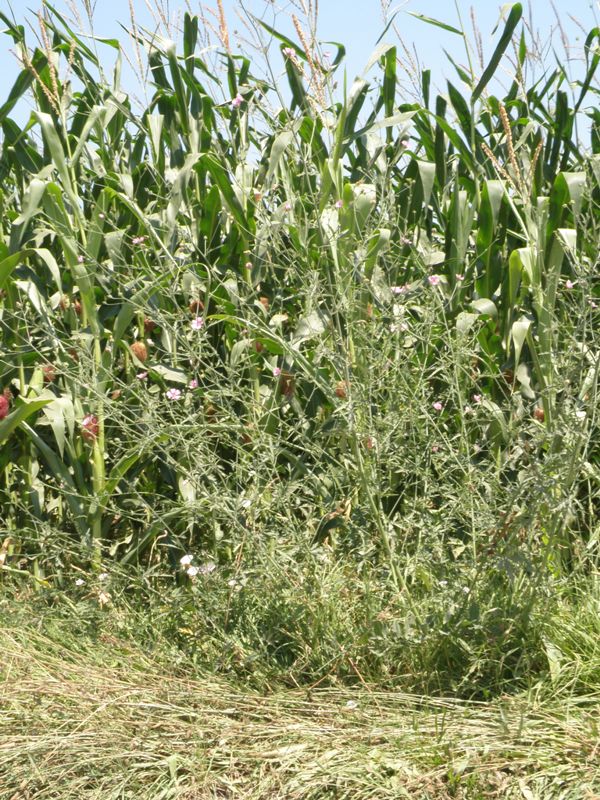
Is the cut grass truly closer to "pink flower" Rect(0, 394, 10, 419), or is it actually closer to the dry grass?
the dry grass

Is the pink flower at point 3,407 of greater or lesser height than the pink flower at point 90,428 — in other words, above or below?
below

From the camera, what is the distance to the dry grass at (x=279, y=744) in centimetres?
223

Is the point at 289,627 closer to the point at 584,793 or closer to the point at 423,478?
the point at 423,478

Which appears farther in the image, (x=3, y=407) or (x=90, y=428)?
Answer: (x=3, y=407)

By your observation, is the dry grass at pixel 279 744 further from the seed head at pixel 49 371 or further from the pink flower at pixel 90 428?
the seed head at pixel 49 371

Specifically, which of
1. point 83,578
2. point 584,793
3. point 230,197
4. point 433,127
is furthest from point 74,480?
point 584,793

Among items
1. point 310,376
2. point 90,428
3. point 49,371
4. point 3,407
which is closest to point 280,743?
point 310,376

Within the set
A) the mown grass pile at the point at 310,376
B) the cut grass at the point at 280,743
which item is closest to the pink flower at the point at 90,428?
the mown grass pile at the point at 310,376

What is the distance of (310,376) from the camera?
2.80 m

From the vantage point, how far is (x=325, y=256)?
3.04 meters

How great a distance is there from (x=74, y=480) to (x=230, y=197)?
4.10 feet

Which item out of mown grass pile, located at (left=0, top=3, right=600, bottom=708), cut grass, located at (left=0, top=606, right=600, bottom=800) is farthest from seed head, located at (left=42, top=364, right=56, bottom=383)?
cut grass, located at (left=0, top=606, right=600, bottom=800)

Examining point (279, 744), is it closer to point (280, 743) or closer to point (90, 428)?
point (280, 743)

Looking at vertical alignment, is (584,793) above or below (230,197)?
below
